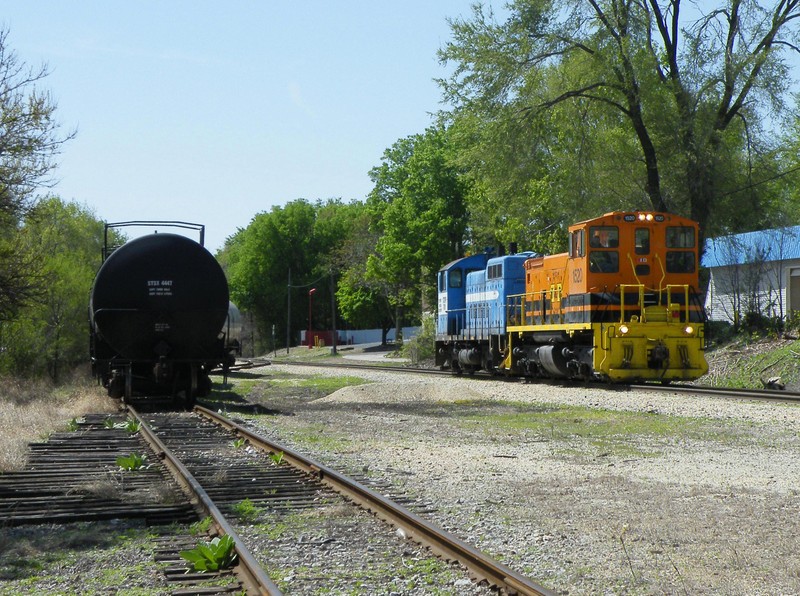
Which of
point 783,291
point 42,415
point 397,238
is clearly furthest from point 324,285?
point 42,415

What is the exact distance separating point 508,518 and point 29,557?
352cm

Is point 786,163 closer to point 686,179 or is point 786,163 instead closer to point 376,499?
point 686,179

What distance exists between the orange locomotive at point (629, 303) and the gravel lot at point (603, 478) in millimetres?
1982

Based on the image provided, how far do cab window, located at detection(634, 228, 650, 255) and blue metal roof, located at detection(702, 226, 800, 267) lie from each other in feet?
34.6

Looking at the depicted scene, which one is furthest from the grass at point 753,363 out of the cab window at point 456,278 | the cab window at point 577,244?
the cab window at point 456,278

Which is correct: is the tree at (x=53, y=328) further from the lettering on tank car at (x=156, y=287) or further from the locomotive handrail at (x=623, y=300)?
the locomotive handrail at (x=623, y=300)

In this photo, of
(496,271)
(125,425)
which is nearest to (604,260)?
(496,271)

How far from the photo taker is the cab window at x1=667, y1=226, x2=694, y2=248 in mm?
22344

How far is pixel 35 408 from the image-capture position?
57.8 ft

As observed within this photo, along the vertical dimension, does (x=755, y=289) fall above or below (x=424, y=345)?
above

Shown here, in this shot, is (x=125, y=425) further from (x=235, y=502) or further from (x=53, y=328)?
(x=53, y=328)

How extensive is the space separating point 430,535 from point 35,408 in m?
13.1

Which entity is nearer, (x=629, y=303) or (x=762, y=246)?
(x=629, y=303)

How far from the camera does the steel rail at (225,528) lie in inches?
209
